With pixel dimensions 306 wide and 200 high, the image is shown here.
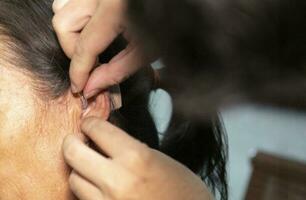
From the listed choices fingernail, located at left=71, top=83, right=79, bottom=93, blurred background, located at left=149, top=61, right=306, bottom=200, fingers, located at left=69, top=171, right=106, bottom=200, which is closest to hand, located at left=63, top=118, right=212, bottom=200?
fingers, located at left=69, top=171, right=106, bottom=200

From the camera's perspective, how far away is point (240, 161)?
1.77 feet

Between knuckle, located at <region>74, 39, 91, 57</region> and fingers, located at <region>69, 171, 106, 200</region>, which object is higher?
knuckle, located at <region>74, 39, 91, 57</region>

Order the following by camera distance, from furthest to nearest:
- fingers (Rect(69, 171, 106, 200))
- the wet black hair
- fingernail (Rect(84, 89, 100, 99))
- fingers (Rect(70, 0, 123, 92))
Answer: fingernail (Rect(84, 89, 100, 99))
fingers (Rect(69, 171, 106, 200))
fingers (Rect(70, 0, 123, 92))
the wet black hair

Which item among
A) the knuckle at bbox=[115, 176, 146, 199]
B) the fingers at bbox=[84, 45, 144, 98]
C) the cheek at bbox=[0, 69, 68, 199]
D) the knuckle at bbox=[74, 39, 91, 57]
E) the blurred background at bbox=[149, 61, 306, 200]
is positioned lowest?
the cheek at bbox=[0, 69, 68, 199]

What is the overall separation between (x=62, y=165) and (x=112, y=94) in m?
0.17

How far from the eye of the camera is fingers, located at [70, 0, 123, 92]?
0.51 metres

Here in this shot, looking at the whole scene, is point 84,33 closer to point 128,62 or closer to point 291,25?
point 128,62

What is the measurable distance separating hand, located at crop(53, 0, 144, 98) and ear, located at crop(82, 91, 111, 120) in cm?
6

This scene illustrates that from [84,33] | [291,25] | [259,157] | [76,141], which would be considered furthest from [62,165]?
[291,25]

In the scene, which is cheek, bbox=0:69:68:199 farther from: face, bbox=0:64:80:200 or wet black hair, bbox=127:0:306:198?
wet black hair, bbox=127:0:306:198

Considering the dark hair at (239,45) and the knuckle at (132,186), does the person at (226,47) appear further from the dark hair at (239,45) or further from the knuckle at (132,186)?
the knuckle at (132,186)

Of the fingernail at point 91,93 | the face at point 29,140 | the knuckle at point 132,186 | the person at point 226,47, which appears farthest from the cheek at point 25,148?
the person at point 226,47

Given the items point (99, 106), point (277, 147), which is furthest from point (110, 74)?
point (277, 147)

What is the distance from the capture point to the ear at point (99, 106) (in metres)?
0.77
